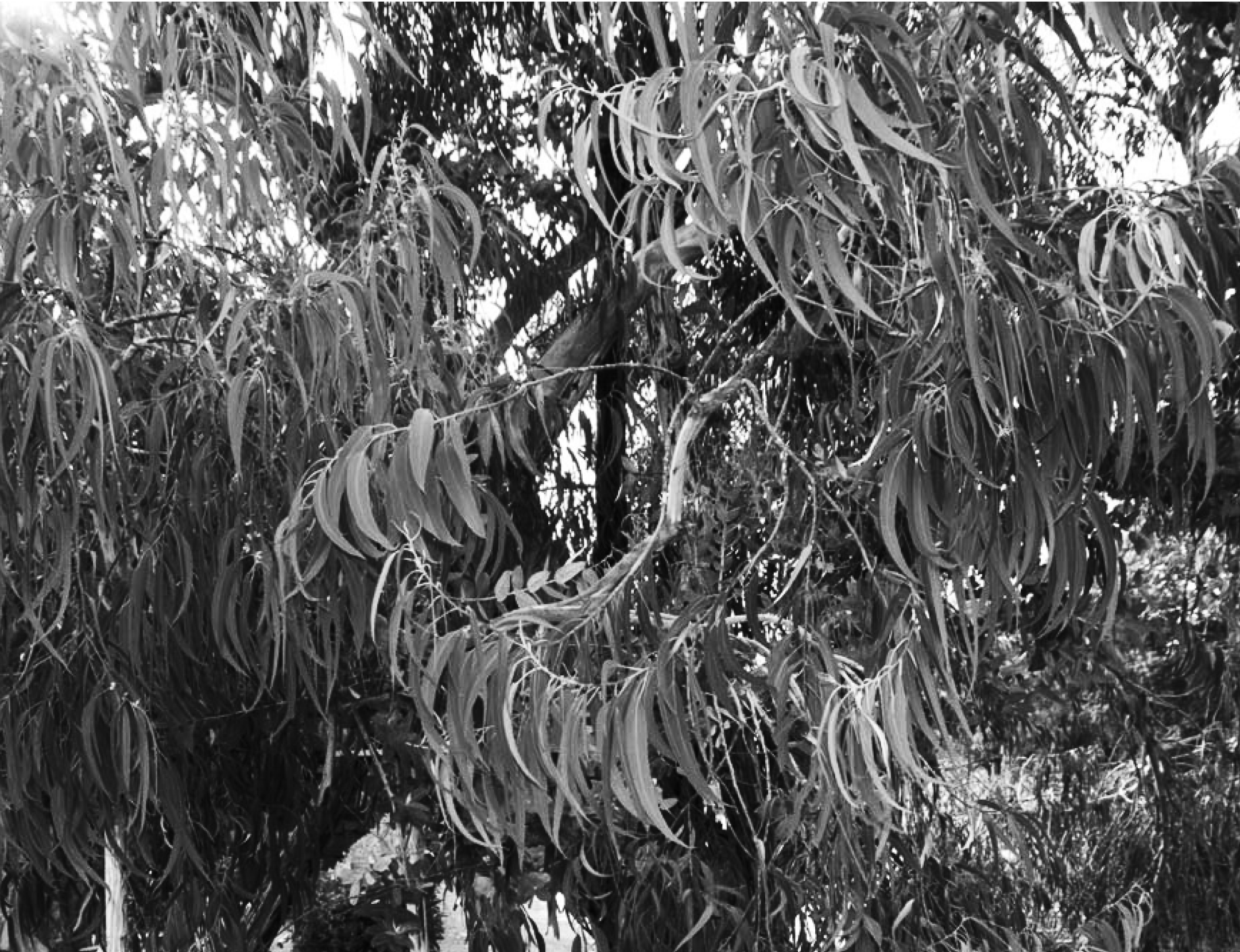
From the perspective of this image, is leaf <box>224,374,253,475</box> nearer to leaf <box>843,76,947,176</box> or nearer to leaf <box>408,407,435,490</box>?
leaf <box>408,407,435,490</box>

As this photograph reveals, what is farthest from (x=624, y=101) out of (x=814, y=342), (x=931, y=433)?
(x=814, y=342)

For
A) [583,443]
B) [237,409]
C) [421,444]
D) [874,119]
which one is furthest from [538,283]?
[874,119]

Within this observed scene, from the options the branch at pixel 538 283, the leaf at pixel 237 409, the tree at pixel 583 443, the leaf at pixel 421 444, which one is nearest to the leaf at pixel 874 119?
the tree at pixel 583 443

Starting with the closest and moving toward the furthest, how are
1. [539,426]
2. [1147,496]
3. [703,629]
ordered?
[703,629], [539,426], [1147,496]

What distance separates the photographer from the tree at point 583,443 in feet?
3.76

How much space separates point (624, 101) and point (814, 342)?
67 centimetres

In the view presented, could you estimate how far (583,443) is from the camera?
194 cm

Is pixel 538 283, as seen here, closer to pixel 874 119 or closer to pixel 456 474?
pixel 456 474

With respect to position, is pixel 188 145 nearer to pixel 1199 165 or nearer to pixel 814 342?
pixel 814 342

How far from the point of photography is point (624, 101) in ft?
3.50

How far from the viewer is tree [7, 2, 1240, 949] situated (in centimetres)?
115

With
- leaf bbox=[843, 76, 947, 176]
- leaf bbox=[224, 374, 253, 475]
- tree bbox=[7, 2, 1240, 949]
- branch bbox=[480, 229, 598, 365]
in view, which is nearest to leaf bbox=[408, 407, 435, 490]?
tree bbox=[7, 2, 1240, 949]

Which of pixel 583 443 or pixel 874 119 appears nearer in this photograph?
pixel 874 119

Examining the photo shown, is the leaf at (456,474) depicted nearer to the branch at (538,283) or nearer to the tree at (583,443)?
the tree at (583,443)
